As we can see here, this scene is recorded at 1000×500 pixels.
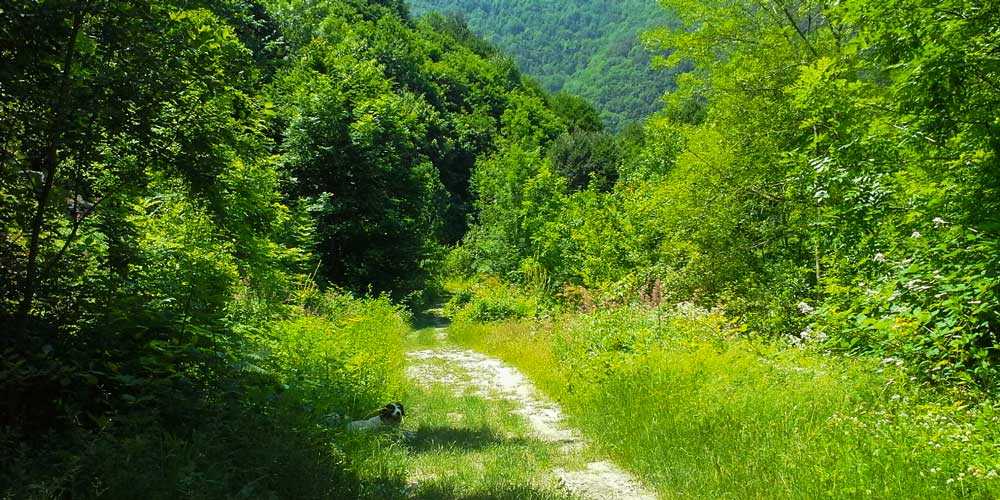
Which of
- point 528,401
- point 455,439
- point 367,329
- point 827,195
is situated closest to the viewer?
point 455,439

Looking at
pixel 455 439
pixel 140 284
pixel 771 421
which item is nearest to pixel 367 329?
pixel 455 439

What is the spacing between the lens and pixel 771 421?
243 inches

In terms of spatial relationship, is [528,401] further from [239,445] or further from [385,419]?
[239,445]

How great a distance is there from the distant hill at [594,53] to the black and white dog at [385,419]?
121825mm

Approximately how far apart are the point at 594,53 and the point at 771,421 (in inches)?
7104

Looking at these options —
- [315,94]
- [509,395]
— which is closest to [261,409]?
[509,395]

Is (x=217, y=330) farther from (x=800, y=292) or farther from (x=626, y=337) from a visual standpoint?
(x=800, y=292)

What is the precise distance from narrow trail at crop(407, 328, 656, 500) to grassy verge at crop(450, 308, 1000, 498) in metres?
0.25

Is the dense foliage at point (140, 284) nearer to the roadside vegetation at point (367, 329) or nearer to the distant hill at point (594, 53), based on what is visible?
the roadside vegetation at point (367, 329)

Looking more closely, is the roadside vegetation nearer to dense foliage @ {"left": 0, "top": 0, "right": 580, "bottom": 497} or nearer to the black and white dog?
dense foliage @ {"left": 0, "top": 0, "right": 580, "bottom": 497}

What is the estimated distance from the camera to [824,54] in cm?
1398

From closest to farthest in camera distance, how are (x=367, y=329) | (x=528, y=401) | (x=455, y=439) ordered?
(x=455, y=439)
(x=528, y=401)
(x=367, y=329)

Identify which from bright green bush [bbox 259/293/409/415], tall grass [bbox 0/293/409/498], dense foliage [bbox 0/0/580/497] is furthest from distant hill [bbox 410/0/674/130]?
dense foliage [bbox 0/0/580/497]

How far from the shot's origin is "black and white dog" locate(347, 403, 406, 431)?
26.5 feet
